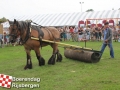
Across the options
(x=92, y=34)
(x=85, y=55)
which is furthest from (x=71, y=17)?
(x=85, y=55)

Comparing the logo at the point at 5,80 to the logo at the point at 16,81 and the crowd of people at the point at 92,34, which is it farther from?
the crowd of people at the point at 92,34

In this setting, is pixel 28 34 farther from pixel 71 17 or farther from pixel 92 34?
pixel 71 17

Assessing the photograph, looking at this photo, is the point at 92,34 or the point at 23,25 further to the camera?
the point at 92,34

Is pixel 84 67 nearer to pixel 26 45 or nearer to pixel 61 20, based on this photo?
pixel 26 45

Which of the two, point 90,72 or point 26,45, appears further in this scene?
point 26,45

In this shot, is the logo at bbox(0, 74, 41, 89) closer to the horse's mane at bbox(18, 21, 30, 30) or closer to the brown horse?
the brown horse

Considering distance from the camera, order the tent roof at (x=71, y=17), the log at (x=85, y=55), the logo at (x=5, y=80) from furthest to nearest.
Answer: the tent roof at (x=71, y=17), the log at (x=85, y=55), the logo at (x=5, y=80)

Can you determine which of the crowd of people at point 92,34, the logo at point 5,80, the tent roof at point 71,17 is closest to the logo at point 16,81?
the logo at point 5,80

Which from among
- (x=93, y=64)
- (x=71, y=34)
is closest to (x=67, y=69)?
(x=93, y=64)

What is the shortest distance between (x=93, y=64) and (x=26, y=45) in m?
3.05

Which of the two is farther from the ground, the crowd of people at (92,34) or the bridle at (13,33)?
the bridle at (13,33)

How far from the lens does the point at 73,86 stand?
6359 mm

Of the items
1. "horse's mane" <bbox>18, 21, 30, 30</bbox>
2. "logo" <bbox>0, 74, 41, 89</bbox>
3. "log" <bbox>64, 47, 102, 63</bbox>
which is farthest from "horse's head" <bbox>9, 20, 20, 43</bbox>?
"log" <bbox>64, 47, 102, 63</bbox>

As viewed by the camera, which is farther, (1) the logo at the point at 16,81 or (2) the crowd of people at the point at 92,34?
(2) the crowd of people at the point at 92,34
